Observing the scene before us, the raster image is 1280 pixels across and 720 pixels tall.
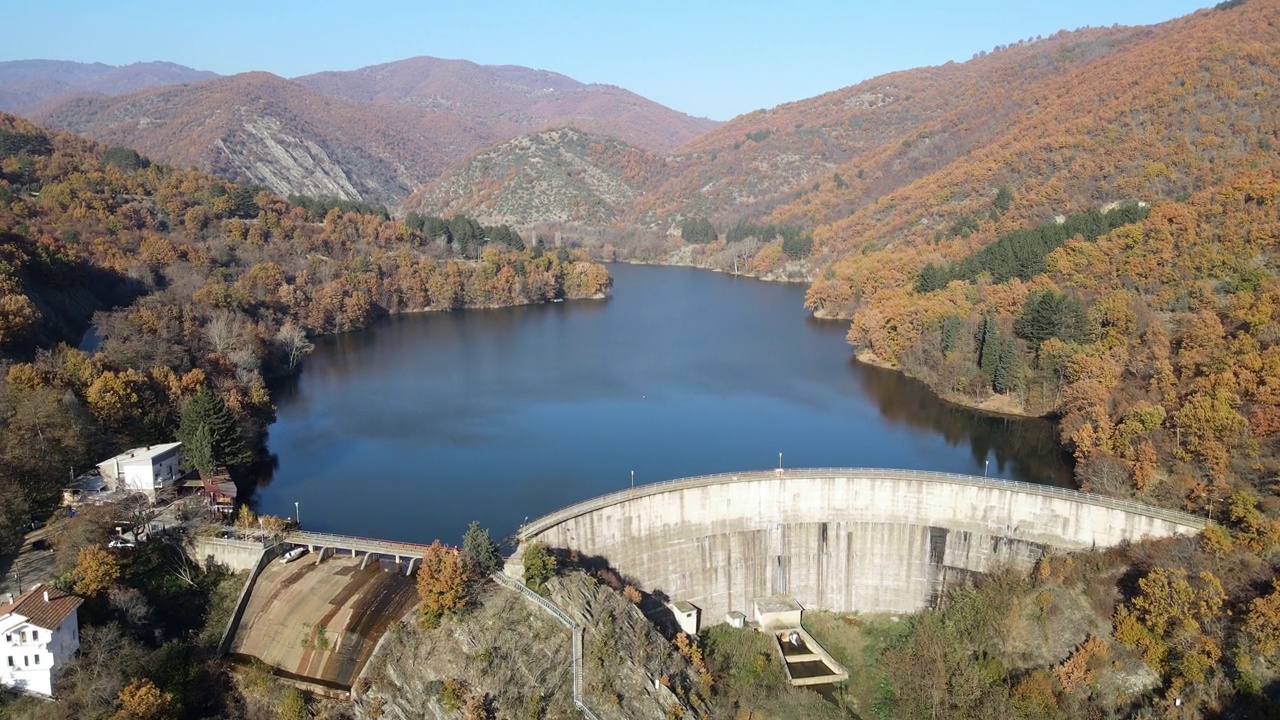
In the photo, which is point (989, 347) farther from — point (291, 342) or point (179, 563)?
point (291, 342)

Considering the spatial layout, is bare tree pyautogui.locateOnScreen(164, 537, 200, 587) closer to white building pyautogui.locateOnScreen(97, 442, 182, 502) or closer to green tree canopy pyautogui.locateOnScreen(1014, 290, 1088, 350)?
white building pyautogui.locateOnScreen(97, 442, 182, 502)

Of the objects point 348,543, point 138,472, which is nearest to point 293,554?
point 348,543

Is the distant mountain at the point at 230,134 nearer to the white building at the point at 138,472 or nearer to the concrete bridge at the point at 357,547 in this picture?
the white building at the point at 138,472

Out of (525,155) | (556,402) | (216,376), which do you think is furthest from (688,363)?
(525,155)

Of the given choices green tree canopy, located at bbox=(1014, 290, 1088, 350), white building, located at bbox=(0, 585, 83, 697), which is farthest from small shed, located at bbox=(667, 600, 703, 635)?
green tree canopy, located at bbox=(1014, 290, 1088, 350)

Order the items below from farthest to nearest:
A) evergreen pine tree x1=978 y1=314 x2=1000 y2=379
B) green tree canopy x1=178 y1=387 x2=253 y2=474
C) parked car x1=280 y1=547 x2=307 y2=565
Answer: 1. evergreen pine tree x1=978 y1=314 x2=1000 y2=379
2. green tree canopy x1=178 y1=387 x2=253 y2=474
3. parked car x1=280 y1=547 x2=307 y2=565

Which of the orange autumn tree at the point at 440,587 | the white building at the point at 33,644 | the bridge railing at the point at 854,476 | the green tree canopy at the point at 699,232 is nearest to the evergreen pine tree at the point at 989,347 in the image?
the bridge railing at the point at 854,476

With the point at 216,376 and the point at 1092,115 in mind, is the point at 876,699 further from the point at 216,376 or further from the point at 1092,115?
the point at 1092,115
